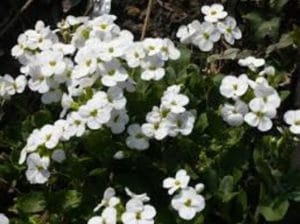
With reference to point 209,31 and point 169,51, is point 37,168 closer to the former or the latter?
point 169,51

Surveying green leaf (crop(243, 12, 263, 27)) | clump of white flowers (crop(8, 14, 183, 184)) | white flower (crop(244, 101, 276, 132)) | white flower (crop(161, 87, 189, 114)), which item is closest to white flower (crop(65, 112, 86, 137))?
clump of white flowers (crop(8, 14, 183, 184))

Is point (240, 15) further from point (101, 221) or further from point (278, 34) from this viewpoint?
point (101, 221)

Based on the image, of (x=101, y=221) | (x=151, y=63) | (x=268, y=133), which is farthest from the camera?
(x=268, y=133)

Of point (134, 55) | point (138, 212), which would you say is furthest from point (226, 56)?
point (138, 212)

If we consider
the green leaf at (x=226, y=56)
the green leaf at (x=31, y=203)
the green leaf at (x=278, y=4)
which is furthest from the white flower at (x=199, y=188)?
the green leaf at (x=278, y=4)

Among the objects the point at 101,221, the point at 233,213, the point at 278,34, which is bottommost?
the point at 278,34

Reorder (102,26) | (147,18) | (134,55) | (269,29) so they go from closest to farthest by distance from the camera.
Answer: (134,55)
(102,26)
(269,29)
(147,18)

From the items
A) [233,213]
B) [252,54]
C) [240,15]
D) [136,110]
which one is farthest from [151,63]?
[240,15]

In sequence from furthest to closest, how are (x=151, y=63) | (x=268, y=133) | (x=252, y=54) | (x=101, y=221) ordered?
(x=252, y=54) < (x=268, y=133) < (x=151, y=63) < (x=101, y=221)
